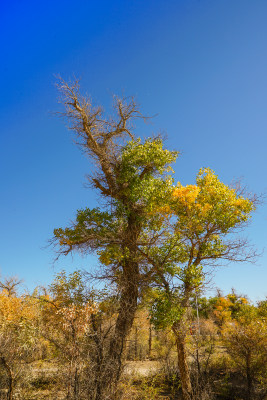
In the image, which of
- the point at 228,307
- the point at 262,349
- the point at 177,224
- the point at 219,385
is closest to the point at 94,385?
the point at 177,224

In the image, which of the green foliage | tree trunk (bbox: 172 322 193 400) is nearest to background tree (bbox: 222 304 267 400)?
tree trunk (bbox: 172 322 193 400)

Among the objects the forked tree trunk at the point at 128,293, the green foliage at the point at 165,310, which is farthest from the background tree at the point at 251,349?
the forked tree trunk at the point at 128,293

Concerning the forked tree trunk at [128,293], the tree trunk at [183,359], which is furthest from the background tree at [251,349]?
the forked tree trunk at [128,293]

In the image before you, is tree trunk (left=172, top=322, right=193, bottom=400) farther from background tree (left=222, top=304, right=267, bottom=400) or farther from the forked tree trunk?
background tree (left=222, top=304, right=267, bottom=400)

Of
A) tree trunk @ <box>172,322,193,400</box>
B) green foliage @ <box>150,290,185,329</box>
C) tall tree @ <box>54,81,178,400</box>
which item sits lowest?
tree trunk @ <box>172,322,193,400</box>

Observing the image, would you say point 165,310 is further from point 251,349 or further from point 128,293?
point 251,349

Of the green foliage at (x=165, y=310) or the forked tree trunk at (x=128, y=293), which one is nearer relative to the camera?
the forked tree trunk at (x=128, y=293)

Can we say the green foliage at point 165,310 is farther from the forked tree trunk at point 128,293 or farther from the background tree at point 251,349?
the background tree at point 251,349

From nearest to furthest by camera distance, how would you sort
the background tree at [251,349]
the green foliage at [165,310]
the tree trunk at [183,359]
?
the green foliage at [165,310] < the tree trunk at [183,359] < the background tree at [251,349]

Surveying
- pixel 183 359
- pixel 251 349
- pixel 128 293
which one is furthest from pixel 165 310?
pixel 251 349

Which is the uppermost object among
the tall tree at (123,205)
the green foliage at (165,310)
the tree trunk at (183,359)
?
the tall tree at (123,205)

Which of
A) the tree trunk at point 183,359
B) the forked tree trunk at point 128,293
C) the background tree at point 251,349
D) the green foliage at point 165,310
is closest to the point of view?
the forked tree trunk at point 128,293

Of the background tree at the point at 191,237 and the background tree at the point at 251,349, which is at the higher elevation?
the background tree at the point at 191,237

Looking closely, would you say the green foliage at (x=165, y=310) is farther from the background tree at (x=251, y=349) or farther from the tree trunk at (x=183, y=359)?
→ the background tree at (x=251, y=349)
